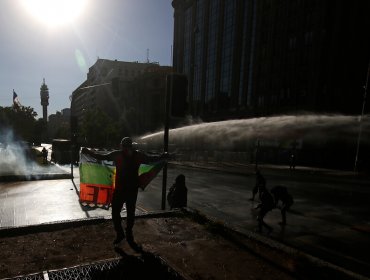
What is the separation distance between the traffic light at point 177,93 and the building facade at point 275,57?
3714 centimetres

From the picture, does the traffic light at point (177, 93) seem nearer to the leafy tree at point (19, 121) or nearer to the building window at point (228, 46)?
the leafy tree at point (19, 121)

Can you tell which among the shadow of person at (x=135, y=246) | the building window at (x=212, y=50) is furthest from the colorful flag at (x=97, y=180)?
the building window at (x=212, y=50)

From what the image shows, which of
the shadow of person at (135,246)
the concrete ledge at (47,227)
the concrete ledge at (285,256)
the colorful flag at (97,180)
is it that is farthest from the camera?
the colorful flag at (97,180)

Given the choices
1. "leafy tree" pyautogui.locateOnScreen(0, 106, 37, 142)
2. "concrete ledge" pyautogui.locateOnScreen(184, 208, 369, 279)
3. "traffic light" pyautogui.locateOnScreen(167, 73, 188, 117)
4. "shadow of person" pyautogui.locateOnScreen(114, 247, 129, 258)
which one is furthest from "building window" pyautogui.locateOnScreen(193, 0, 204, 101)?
"shadow of person" pyautogui.locateOnScreen(114, 247, 129, 258)

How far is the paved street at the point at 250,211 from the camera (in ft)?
25.7

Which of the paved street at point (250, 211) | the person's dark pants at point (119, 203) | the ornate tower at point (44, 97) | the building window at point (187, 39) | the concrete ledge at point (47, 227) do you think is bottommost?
the paved street at point (250, 211)

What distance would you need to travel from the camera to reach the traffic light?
786 centimetres

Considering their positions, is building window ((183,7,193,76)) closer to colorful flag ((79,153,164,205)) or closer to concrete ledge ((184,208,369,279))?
colorful flag ((79,153,164,205))

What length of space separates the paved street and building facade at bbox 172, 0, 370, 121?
2680 centimetres

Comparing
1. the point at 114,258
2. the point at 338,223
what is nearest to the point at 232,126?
the point at 338,223

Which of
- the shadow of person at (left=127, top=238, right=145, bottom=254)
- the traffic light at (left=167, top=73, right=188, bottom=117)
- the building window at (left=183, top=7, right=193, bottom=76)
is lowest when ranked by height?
the shadow of person at (left=127, top=238, right=145, bottom=254)

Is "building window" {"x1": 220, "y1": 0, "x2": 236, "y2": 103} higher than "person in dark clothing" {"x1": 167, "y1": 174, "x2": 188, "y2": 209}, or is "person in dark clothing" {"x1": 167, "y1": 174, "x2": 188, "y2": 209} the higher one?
"building window" {"x1": 220, "y1": 0, "x2": 236, "y2": 103}

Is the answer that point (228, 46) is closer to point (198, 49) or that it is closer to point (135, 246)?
point (198, 49)

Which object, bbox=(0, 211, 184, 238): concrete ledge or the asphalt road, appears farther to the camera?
the asphalt road
